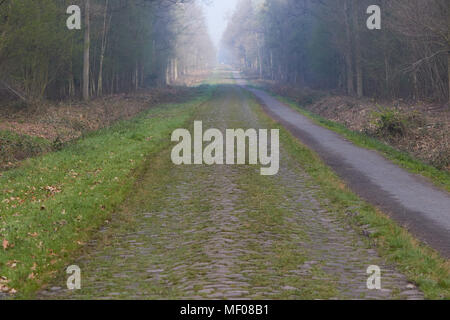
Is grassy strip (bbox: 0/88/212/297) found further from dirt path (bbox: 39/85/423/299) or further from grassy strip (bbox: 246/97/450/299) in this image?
grassy strip (bbox: 246/97/450/299)

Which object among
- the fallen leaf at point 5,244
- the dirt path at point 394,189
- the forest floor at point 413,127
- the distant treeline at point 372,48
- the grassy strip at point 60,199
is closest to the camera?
the grassy strip at point 60,199

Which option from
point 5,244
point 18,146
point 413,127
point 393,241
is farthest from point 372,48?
point 5,244

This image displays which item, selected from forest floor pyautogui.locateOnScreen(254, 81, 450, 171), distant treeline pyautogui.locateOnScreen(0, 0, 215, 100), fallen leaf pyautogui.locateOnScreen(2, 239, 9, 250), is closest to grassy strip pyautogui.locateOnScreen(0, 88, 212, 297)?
fallen leaf pyautogui.locateOnScreen(2, 239, 9, 250)

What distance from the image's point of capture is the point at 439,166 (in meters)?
17.0

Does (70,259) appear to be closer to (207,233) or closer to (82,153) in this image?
(207,233)

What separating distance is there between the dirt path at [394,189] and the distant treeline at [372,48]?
8.21 m

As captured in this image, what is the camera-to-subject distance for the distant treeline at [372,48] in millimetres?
25656

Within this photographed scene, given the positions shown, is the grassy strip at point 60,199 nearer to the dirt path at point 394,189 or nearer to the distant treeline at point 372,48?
the dirt path at point 394,189

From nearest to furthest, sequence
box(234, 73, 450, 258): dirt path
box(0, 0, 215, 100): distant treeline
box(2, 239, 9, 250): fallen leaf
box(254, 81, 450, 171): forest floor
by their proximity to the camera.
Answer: box(2, 239, 9, 250): fallen leaf → box(234, 73, 450, 258): dirt path → box(254, 81, 450, 171): forest floor → box(0, 0, 215, 100): distant treeline

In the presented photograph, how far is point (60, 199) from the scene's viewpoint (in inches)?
456

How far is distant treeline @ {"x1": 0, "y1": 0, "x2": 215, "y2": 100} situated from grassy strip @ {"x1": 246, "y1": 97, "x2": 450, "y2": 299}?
14.9 m

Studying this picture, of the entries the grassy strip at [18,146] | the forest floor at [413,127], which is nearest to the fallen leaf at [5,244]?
the grassy strip at [18,146]

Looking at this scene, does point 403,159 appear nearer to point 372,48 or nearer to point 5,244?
point 5,244

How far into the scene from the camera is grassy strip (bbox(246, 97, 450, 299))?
7172mm
